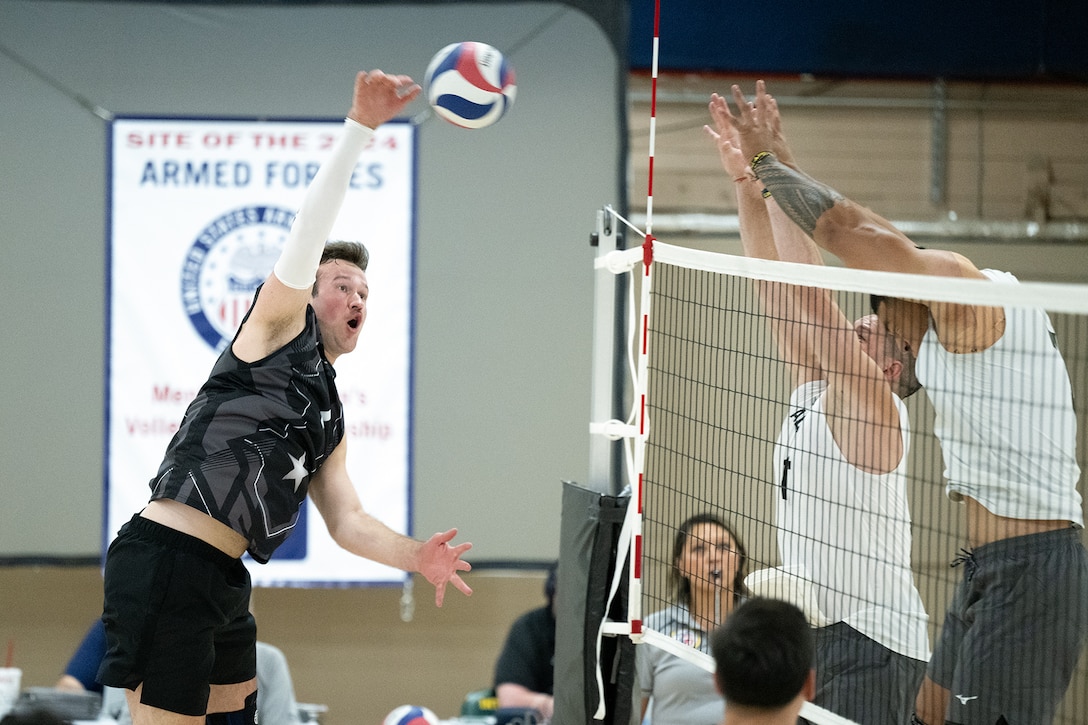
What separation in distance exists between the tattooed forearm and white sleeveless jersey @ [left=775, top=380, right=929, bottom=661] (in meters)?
0.51

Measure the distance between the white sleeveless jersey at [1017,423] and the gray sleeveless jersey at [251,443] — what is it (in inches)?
69.3

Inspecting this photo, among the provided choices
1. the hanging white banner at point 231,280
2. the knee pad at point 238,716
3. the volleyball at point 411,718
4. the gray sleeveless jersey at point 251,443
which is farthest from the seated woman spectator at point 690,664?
the hanging white banner at point 231,280

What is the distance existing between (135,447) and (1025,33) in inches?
259

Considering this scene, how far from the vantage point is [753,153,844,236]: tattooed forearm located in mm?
3070

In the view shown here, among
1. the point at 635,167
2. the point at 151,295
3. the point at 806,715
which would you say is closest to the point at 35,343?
the point at 151,295

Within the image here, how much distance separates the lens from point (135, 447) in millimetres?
6234

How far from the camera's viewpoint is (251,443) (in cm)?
319

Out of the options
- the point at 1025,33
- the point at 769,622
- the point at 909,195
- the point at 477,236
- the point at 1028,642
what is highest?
the point at 1025,33

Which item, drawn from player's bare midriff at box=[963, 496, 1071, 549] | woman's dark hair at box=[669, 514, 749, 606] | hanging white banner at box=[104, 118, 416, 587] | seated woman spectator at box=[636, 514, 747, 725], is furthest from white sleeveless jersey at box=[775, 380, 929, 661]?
hanging white banner at box=[104, 118, 416, 587]

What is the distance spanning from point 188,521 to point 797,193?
75.7 inches

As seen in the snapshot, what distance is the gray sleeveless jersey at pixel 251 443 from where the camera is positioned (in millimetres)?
3148

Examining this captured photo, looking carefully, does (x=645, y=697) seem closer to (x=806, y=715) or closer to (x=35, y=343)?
(x=806, y=715)

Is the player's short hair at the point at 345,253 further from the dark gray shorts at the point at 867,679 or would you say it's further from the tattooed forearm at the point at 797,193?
the dark gray shorts at the point at 867,679

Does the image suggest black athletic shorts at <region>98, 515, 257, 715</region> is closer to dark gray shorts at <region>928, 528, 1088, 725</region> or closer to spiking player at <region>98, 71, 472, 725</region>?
spiking player at <region>98, 71, 472, 725</region>
